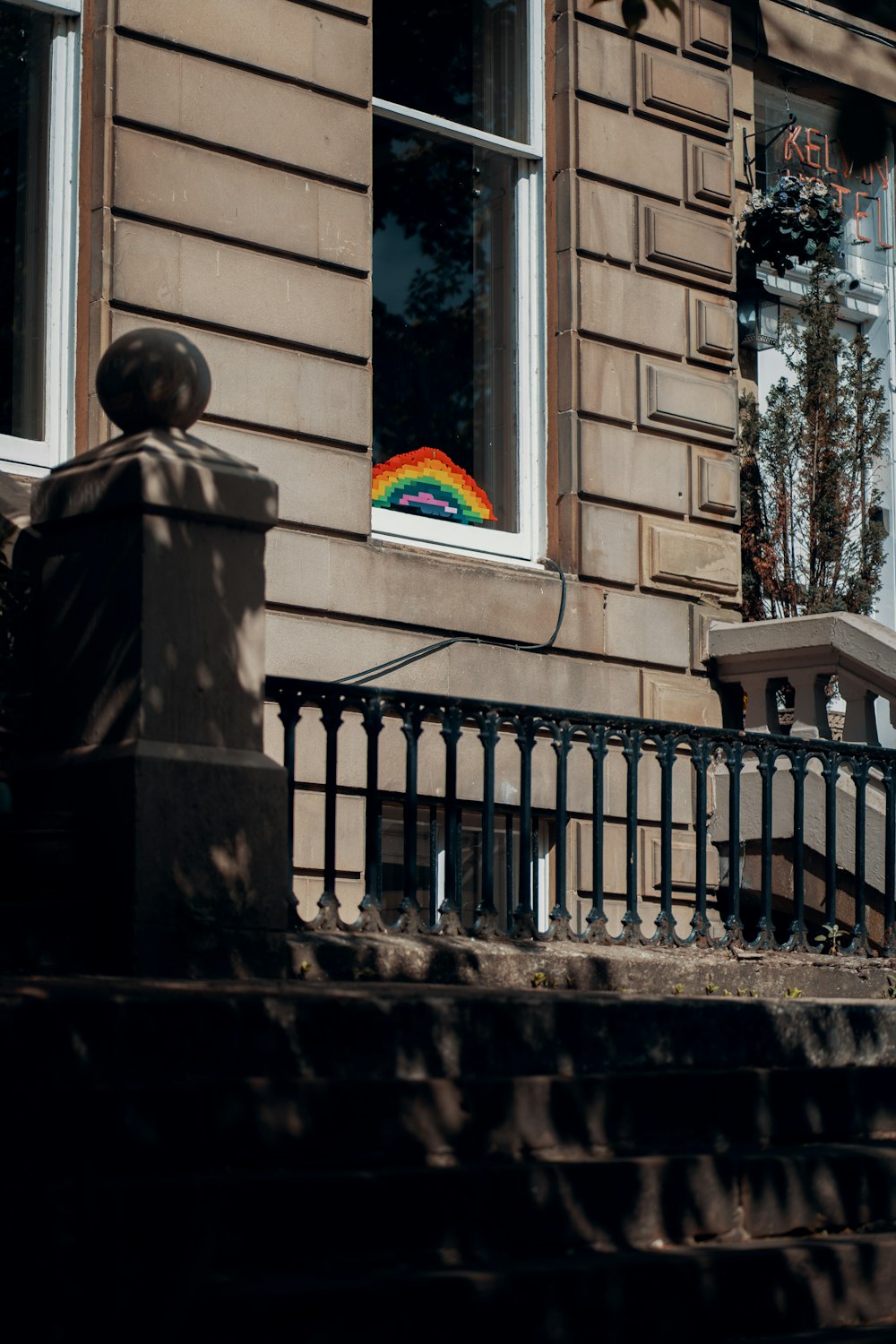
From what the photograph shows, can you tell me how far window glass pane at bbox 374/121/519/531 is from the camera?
36.0 ft

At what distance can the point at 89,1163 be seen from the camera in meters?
4.75

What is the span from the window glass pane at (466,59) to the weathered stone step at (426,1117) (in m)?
6.95

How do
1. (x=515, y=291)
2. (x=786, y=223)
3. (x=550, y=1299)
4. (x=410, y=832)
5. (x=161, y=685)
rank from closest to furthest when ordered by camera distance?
(x=550, y=1299)
(x=161, y=685)
(x=410, y=832)
(x=515, y=291)
(x=786, y=223)

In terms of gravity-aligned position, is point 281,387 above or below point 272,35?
below

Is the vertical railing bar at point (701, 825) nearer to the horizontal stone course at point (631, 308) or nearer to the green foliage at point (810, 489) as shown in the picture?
the horizontal stone course at point (631, 308)

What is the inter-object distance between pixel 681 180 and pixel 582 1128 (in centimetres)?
769

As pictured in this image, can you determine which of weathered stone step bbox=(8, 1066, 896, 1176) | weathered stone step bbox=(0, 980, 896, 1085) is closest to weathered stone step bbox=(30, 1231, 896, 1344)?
weathered stone step bbox=(8, 1066, 896, 1176)

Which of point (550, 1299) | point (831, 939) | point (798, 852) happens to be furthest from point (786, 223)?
point (550, 1299)

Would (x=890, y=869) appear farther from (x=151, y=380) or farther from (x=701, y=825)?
(x=151, y=380)

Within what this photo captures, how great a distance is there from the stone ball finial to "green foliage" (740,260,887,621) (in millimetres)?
6427

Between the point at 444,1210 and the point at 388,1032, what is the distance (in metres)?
0.73

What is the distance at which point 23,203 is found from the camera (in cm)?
968

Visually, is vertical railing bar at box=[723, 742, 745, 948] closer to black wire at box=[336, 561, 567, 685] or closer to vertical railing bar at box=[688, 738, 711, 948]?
vertical railing bar at box=[688, 738, 711, 948]

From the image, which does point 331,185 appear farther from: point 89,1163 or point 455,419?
point 89,1163
